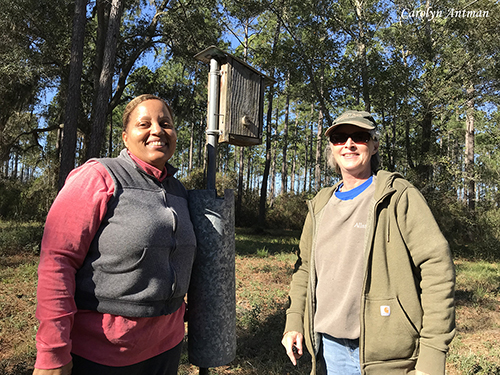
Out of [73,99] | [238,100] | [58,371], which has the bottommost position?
[58,371]

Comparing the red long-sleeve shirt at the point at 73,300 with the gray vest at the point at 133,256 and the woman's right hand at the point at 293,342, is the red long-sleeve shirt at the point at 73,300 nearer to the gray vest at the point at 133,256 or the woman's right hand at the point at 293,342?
the gray vest at the point at 133,256

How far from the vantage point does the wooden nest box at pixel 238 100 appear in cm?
211

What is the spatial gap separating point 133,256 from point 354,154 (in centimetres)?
126

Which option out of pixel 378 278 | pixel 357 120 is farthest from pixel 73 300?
pixel 357 120

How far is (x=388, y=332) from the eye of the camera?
1.48 metres

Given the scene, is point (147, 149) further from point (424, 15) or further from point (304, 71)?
point (424, 15)

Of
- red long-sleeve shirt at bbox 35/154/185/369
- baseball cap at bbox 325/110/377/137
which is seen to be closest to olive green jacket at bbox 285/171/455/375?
baseball cap at bbox 325/110/377/137

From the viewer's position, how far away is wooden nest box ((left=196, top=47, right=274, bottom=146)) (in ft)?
6.92

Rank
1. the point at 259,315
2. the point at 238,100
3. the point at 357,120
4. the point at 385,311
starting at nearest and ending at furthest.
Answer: the point at 385,311 < the point at 357,120 < the point at 238,100 < the point at 259,315

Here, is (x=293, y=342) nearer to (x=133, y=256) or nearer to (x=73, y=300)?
(x=133, y=256)

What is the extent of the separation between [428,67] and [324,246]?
1170 cm

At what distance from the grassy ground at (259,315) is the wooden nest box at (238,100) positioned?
277 cm

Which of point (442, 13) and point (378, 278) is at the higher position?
point (442, 13)

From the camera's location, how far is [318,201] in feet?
6.52
